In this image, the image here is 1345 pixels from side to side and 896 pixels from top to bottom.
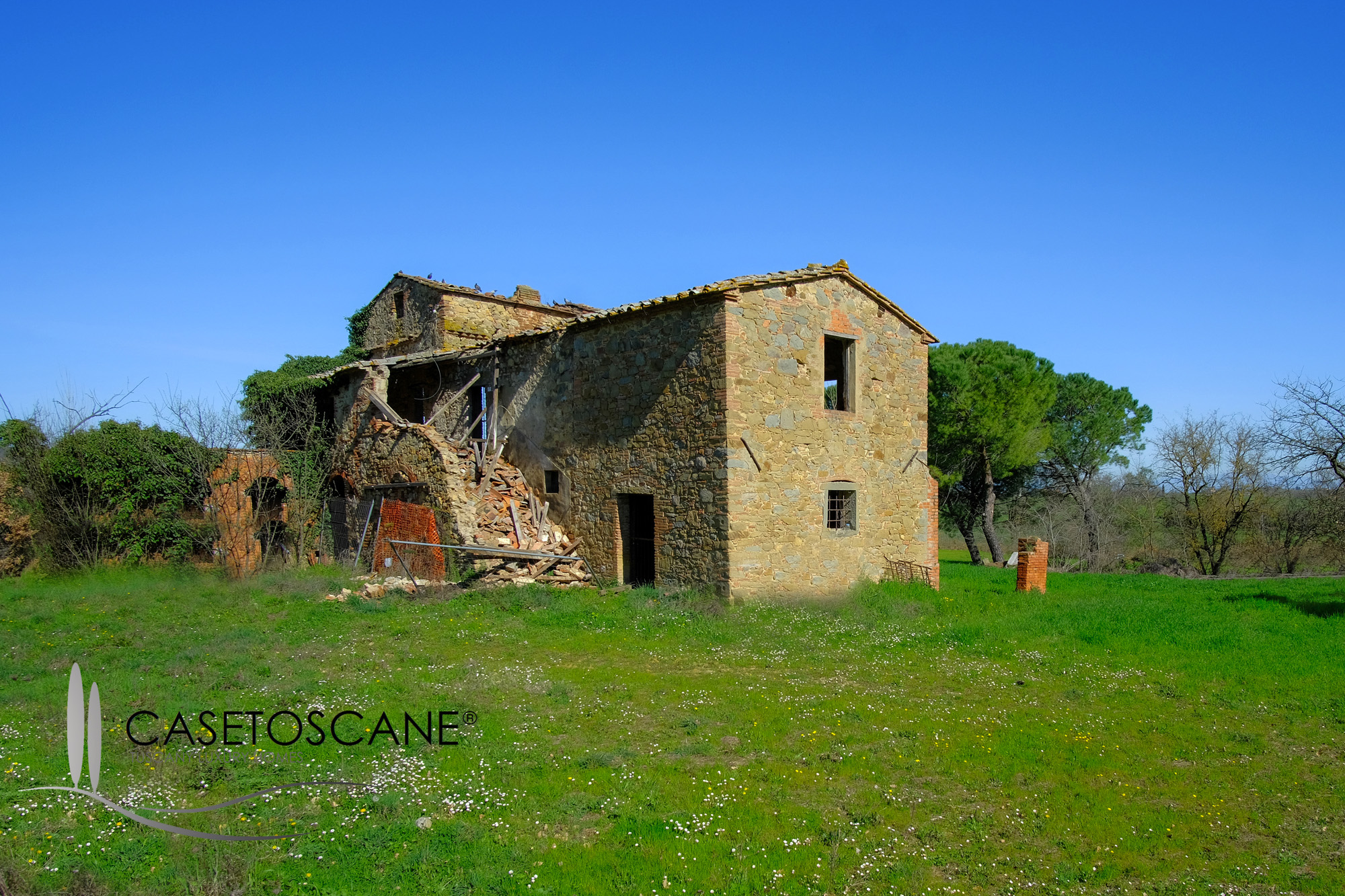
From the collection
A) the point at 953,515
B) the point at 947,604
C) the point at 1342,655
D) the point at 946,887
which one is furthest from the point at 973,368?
the point at 946,887

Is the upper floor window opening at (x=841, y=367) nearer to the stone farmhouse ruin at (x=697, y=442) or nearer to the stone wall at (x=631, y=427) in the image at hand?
the stone farmhouse ruin at (x=697, y=442)

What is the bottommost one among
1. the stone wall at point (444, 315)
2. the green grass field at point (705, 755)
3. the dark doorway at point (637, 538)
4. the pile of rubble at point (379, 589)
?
the green grass field at point (705, 755)

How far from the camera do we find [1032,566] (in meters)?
15.6

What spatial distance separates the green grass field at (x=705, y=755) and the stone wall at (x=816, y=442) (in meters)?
1.31

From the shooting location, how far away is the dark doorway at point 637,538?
1463cm

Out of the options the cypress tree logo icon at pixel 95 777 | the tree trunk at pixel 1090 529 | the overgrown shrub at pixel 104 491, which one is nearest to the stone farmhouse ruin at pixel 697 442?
the overgrown shrub at pixel 104 491

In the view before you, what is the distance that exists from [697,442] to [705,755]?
701cm

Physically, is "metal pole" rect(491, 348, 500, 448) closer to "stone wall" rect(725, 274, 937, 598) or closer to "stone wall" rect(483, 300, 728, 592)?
"stone wall" rect(483, 300, 728, 592)

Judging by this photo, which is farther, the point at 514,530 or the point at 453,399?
the point at 453,399

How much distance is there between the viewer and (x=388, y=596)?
13797 millimetres

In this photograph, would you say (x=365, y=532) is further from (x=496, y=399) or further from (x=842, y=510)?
(x=842, y=510)

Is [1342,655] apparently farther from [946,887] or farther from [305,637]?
[305,637]

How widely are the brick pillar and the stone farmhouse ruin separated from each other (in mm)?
1688

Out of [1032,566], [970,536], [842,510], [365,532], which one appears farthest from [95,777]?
[970,536]
